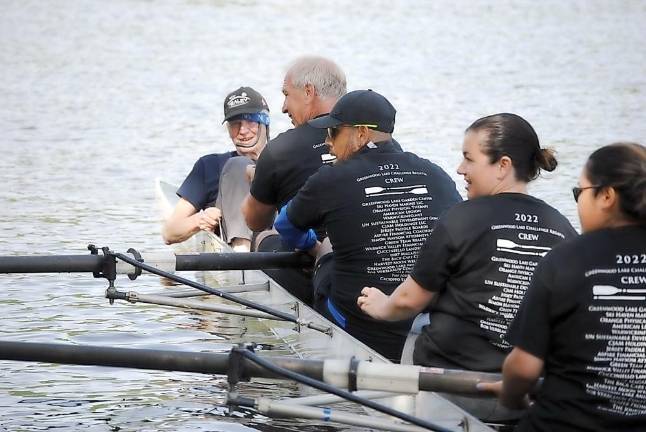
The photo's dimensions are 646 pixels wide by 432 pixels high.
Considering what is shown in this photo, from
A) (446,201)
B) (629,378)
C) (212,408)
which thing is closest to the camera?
(629,378)

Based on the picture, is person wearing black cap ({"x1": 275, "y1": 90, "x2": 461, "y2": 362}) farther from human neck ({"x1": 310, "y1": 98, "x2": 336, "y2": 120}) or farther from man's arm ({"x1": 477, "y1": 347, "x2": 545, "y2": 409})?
man's arm ({"x1": 477, "y1": 347, "x2": 545, "y2": 409})

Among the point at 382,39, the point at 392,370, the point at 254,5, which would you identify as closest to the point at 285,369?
the point at 392,370

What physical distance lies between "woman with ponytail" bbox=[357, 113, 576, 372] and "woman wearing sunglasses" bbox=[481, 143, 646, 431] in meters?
0.81

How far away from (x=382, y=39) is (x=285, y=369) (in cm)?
2825

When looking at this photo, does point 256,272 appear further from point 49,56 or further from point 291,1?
point 291,1

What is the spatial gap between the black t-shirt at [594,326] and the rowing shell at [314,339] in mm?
659

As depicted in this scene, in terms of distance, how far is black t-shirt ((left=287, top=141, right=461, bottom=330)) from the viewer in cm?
664

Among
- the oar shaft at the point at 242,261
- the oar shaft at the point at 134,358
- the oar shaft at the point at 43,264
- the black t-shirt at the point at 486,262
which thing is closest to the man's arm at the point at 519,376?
the black t-shirt at the point at 486,262

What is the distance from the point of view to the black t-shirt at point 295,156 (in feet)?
25.6

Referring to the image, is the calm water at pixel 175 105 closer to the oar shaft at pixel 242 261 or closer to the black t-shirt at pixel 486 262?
the oar shaft at pixel 242 261

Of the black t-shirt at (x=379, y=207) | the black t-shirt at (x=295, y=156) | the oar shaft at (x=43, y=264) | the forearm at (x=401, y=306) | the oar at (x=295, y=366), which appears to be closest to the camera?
the oar at (x=295, y=366)

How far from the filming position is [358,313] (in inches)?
274

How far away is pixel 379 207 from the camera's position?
663cm

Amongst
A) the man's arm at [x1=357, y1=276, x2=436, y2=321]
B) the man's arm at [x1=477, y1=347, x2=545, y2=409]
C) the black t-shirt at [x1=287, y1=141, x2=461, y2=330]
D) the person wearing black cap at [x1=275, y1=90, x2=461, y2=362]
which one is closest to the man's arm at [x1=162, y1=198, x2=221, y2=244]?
the person wearing black cap at [x1=275, y1=90, x2=461, y2=362]
